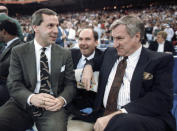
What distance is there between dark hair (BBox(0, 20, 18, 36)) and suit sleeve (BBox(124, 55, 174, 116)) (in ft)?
5.08

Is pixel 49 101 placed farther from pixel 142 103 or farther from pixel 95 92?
pixel 142 103

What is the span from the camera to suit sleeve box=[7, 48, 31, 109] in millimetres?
1528

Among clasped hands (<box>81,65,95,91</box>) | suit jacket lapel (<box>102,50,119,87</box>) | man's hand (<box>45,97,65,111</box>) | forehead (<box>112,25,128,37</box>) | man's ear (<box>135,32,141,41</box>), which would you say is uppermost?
forehead (<box>112,25,128,37</box>)

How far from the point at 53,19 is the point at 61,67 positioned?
1.52 ft

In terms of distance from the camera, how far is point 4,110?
1.58 m

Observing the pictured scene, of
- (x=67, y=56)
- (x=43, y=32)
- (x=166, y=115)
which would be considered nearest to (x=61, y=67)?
(x=67, y=56)

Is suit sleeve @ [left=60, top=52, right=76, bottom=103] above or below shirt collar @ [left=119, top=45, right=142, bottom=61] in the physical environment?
below

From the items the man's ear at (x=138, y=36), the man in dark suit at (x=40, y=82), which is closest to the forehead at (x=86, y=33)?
the man in dark suit at (x=40, y=82)

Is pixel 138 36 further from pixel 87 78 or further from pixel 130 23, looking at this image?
pixel 87 78

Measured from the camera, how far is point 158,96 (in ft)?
4.49

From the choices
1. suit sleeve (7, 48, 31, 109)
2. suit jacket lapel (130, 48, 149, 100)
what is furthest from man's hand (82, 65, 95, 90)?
suit sleeve (7, 48, 31, 109)

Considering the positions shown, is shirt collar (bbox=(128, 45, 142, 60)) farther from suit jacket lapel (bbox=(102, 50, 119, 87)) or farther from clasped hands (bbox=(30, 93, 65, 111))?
clasped hands (bbox=(30, 93, 65, 111))

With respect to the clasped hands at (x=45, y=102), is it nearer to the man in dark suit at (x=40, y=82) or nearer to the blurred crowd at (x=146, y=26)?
the man in dark suit at (x=40, y=82)

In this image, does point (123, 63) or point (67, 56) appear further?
point (67, 56)
